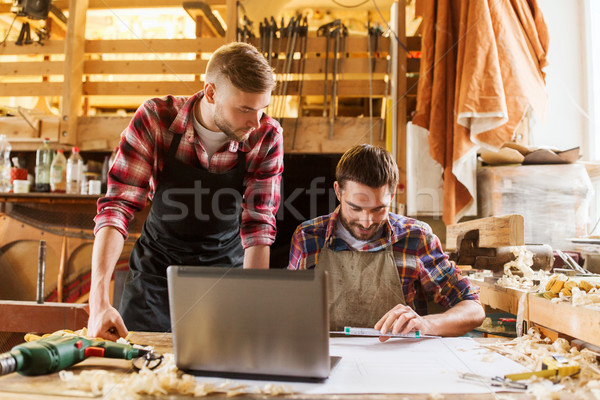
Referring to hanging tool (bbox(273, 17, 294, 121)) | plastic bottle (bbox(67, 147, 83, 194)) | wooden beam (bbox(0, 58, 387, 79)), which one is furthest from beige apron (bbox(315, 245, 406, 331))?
plastic bottle (bbox(67, 147, 83, 194))

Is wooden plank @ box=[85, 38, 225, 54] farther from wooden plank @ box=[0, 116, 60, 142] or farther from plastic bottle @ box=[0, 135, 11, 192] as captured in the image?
plastic bottle @ box=[0, 135, 11, 192]

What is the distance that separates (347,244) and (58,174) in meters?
2.32

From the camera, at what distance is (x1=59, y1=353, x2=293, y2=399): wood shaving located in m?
0.84

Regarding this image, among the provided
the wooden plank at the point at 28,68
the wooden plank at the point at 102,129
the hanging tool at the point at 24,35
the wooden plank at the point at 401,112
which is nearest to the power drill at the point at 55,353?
the wooden plank at the point at 401,112

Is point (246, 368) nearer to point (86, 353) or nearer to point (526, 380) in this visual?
point (86, 353)

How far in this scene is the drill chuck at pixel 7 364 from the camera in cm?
86

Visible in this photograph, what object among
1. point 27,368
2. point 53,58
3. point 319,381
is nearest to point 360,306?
point 319,381

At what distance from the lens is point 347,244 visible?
1.81 meters

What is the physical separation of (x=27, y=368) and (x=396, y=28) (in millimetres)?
2866

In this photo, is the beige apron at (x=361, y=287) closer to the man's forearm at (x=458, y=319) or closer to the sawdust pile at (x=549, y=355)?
the man's forearm at (x=458, y=319)

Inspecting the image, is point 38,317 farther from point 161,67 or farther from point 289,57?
point 289,57

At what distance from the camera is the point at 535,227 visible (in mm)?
2416

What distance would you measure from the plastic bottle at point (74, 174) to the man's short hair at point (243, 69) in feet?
6.61

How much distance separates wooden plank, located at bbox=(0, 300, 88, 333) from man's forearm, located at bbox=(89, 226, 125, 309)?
76 cm
